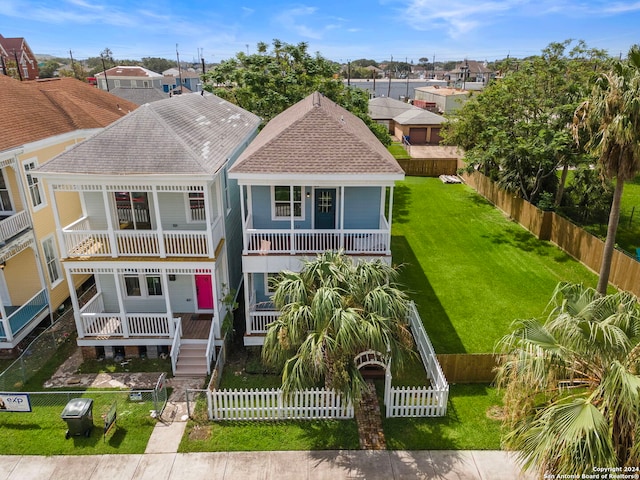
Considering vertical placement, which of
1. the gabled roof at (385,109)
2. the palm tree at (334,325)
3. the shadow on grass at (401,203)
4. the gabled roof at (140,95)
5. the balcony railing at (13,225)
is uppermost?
the gabled roof at (140,95)

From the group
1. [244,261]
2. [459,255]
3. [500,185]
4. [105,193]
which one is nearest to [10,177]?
[105,193]

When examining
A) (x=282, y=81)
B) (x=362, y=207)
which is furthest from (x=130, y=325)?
(x=282, y=81)

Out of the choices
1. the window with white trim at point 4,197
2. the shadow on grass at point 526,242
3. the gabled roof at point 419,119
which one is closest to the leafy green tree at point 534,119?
the shadow on grass at point 526,242

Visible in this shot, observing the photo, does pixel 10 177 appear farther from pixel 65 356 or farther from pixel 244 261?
pixel 244 261

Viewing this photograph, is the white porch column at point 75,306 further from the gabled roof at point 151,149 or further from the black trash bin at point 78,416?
the gabled roof at point 151,149

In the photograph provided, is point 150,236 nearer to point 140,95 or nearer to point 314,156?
point 314,156
